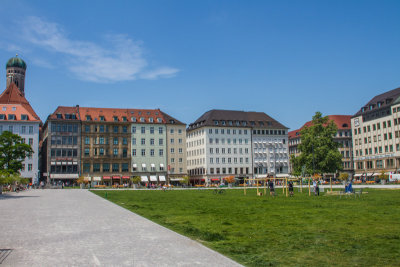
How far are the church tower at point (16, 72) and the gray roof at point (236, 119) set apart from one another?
6647 cm

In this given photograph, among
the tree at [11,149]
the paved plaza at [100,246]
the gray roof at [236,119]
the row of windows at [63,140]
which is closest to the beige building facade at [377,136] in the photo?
the gray roof at [236,119]

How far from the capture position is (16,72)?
148 meters

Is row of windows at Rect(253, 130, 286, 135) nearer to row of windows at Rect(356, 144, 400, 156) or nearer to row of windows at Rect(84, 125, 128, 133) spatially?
row of windows at Rect(356, 144, 400, 156)

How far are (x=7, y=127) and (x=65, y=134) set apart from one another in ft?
41.7

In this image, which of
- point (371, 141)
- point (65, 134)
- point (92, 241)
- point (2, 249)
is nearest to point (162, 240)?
point (92, 241)

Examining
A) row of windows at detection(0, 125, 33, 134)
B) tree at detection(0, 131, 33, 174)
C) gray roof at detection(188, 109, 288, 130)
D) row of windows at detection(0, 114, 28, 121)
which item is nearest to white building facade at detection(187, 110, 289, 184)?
gray roof at detection(188, 109, 288, 130)

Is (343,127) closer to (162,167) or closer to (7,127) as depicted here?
(162,167)

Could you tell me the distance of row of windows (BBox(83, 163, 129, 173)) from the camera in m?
99.8

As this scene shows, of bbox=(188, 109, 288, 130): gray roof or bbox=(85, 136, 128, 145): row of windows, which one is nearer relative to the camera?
bbox=(85, 136, 128, 145): row of windows

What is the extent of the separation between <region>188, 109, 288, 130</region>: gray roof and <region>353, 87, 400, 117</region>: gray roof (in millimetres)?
23996

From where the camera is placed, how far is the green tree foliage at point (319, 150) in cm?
8169

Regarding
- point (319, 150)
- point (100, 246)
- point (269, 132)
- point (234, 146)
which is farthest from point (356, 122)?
point (100, 246)

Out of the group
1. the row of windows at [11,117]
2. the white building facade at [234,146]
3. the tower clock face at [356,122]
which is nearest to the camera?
the row of windows at [11,117]

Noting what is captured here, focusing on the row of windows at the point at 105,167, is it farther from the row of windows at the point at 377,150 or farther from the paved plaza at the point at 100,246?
the paved plaza at the point at 100,246
